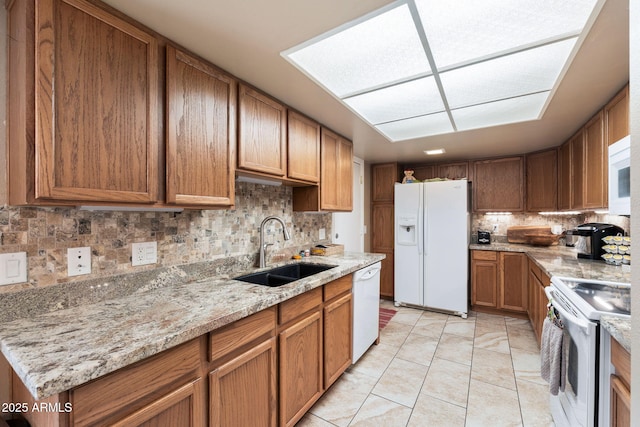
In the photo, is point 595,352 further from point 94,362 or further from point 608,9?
point 94,362

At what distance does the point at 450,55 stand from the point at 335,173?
1472 millimetres

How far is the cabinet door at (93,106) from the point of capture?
0.98 metres

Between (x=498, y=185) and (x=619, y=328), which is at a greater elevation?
(x=498, y=185)

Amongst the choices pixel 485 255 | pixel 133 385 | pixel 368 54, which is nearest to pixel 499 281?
pixel 485 255

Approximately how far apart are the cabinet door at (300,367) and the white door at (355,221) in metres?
1.76

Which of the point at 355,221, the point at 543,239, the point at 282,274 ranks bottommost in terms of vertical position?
the point at 282,274

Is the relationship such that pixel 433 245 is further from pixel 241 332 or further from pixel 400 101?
pixel 241 332

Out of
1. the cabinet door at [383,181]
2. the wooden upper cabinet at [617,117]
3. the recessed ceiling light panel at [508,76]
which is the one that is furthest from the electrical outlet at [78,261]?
the cabinet door at [383,181]

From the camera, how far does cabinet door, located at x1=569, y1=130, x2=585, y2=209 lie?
255 centimetres

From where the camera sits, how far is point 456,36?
4.31 feet

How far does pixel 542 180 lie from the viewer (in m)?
3.47

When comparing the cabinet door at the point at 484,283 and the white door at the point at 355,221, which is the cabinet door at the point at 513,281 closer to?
the cabinet door at the point at 484,283

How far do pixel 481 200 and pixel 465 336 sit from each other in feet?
6.17

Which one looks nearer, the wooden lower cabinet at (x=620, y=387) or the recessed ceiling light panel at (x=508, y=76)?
the wooden lower cabinet at (x=620, y=387)
